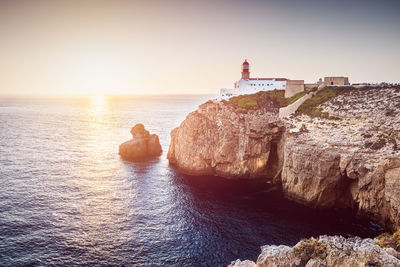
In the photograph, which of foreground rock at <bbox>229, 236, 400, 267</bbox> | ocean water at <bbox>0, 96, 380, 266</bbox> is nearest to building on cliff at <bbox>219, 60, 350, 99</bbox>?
ocean water at <bbox>0, 96, 380, 266</bbox>

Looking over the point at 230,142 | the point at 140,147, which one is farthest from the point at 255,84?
the point at 140,147

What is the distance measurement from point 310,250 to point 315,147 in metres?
23.5

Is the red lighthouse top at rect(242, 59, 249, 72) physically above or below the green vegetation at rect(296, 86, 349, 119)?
above

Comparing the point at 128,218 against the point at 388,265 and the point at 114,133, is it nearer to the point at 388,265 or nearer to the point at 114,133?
the point at 388,265

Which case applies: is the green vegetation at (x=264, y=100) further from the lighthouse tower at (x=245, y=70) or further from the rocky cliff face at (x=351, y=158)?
the rocky cliff face at (x=351, y=158)

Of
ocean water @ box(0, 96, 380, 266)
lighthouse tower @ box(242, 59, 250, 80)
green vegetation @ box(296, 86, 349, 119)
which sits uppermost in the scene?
lighthouse tower @ box(242, 59, 250, 80)

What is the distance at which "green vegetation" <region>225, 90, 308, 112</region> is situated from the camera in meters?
57.5

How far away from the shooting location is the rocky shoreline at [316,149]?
33.5 meters

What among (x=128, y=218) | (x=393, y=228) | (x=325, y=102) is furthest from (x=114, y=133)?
(x=393, y=228)

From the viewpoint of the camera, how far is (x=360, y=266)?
15898mm

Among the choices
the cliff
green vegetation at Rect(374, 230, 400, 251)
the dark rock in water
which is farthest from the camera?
the dark rock in water

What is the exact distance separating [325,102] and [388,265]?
40.1 meters

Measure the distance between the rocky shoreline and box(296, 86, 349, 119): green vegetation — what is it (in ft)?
2.46

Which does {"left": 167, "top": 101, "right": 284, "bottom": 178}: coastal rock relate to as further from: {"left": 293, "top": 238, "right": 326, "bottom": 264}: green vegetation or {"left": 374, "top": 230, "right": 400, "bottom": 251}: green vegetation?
{"left": 293, "top": 238, "right": 326, "bottom": 264}: green vegetation
